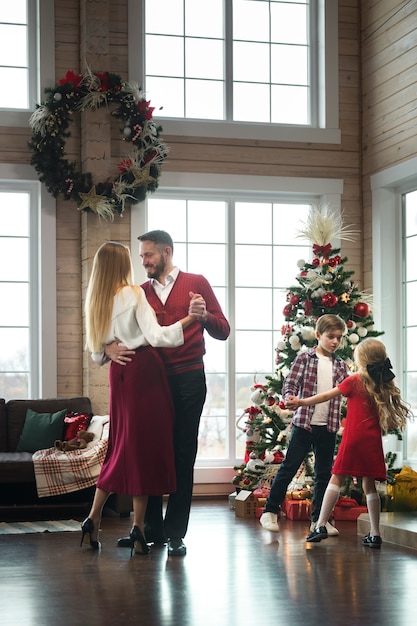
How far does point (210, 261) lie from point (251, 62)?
1734 millimetres

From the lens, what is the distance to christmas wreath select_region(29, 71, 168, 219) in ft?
23.6

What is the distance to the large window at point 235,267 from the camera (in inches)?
304

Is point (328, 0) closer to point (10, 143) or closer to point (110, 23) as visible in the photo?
point (110, 23)

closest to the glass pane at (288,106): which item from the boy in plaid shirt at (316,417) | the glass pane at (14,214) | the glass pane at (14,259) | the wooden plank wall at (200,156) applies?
the wooden plank wall at (200,156)

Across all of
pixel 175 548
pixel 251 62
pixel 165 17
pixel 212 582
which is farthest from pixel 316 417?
pixel 165 17

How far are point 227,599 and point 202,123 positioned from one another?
4.69 m

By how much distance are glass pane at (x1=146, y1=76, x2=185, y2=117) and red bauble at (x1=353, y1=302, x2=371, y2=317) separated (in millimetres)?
2266

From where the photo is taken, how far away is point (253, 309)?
25.9 feet

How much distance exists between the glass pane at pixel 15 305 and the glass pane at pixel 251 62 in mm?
2513

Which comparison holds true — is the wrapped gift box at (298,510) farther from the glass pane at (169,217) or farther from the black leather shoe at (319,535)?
the glass pane at (169,217)

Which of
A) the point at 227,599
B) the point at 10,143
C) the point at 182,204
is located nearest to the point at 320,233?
the point at 182,204

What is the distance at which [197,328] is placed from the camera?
16.1 feet

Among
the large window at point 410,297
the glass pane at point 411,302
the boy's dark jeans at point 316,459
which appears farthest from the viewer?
the glass pane at point 411,302

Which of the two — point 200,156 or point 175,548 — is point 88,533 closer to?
point 175,548
